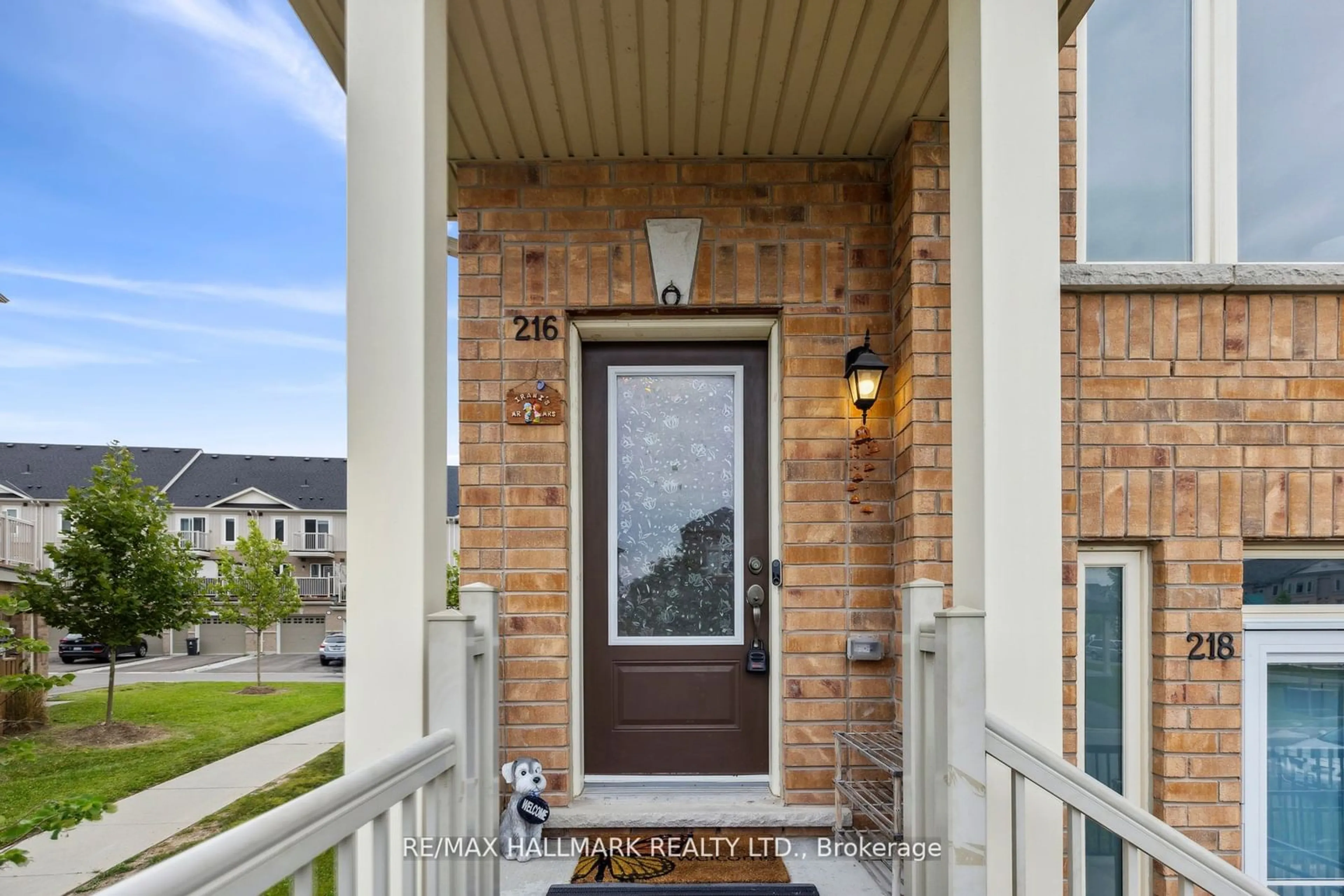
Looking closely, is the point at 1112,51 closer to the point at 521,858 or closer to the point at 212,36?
the point at 521,858

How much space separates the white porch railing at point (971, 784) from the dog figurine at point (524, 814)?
127cm

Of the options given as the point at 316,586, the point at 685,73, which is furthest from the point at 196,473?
the point at 685,73

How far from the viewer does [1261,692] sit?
106 inches

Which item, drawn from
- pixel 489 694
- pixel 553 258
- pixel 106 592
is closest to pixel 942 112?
pixel 553 258

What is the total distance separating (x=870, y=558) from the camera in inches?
118

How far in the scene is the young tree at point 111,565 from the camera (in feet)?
33.1

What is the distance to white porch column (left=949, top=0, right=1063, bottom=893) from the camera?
5.37 ft

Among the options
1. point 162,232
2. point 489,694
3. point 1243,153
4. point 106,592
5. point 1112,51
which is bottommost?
point 106,592

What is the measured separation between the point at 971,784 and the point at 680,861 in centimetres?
139

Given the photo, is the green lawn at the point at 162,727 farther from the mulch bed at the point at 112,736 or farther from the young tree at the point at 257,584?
the young tree at the point at 257,584

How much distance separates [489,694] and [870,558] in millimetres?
1622

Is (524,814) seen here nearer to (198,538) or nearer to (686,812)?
(686,812)

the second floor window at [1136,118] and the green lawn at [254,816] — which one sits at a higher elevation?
A: the second floor window at [1136,118]

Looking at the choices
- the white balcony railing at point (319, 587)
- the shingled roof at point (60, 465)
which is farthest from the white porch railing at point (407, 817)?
the white balcony railing at point (319, 587)
